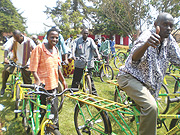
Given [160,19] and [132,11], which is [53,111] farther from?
[132,11]

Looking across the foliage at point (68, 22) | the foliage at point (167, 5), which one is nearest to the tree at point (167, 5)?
the foliage at point (167, 5)

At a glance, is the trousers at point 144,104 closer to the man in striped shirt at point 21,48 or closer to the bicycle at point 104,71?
the man in striped shirt at point 21,48

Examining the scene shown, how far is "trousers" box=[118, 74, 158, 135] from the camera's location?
2014 millimetres

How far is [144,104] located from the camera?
206 centimetres

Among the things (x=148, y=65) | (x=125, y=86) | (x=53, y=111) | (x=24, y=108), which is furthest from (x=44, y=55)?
(x=148, y=65)

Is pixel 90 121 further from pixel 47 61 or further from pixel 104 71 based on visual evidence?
pixel 104 71

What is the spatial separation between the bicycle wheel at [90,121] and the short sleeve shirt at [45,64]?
0.68m

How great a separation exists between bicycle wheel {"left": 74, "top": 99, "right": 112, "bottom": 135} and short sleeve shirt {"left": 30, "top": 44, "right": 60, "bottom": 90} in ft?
2.24

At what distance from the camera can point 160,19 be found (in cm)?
206

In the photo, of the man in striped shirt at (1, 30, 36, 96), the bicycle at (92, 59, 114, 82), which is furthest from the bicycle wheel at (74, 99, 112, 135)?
the bicycle at (92, 59, 114, 82)

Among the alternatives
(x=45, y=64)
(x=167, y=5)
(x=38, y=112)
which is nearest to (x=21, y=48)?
(x=45, y=64)

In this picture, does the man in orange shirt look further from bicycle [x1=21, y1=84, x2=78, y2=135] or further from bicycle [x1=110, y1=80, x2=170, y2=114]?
bicycle [x1=110, y1=80, x2=170, y2=114]

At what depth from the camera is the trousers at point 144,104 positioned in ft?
6.61

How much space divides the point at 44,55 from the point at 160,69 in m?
1.85
